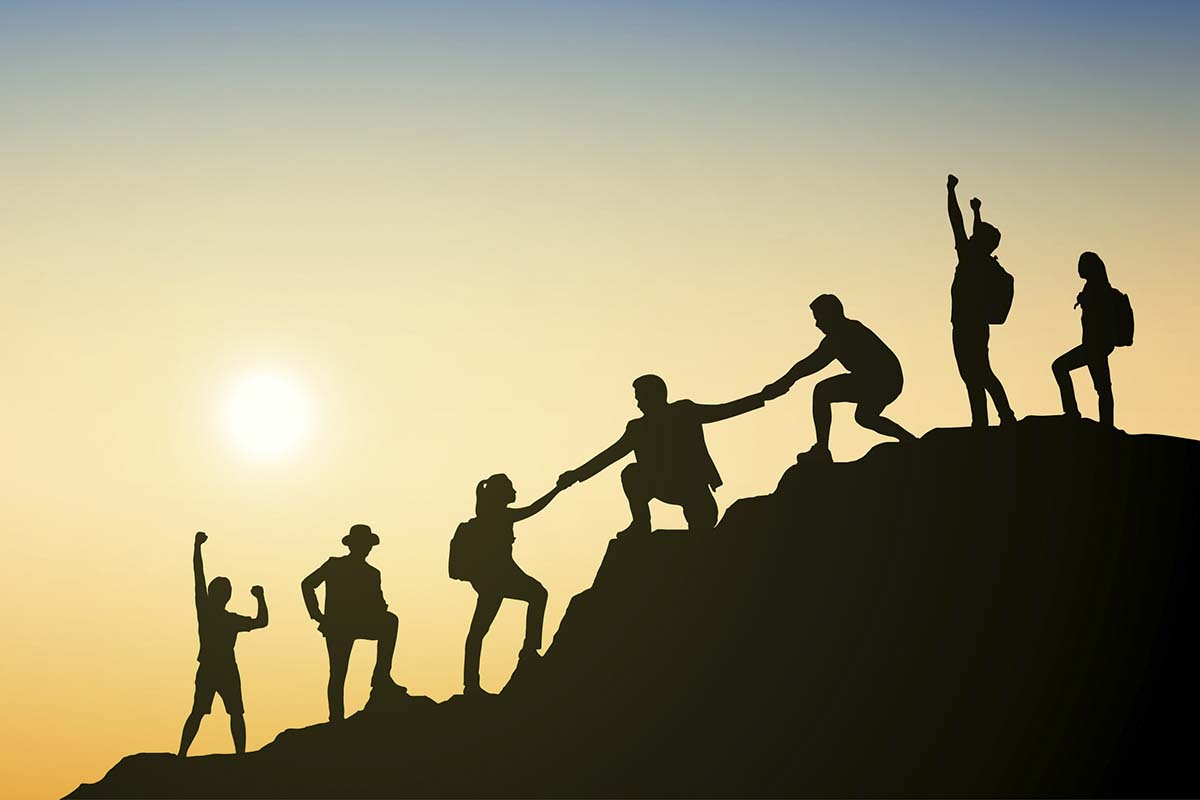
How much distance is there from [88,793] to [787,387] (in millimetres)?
11714

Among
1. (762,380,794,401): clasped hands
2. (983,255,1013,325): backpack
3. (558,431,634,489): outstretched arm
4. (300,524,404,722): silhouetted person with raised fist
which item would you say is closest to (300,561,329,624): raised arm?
(300,524,404,722): silhouetted person with raised fist

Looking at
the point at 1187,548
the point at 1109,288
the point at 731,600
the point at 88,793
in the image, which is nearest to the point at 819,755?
the point at 731,600

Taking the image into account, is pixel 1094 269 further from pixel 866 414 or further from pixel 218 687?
pixel 218 687

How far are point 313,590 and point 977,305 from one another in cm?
976

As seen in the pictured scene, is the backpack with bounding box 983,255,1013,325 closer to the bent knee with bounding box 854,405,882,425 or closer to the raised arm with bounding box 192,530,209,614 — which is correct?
the bent knee with bounding box 854,405,882,425

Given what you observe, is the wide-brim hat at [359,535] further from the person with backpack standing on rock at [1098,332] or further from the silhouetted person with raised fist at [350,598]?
the person with backpack standing on rock at [1098,332]

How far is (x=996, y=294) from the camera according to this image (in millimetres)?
19594

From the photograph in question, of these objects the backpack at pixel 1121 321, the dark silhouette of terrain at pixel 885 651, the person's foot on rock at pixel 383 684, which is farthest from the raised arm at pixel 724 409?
Answer: the person's foot on rock at pixel 383 684

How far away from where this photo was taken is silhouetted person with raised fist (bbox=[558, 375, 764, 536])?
20688 mm

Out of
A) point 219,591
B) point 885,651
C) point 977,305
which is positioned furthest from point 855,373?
point 219,591

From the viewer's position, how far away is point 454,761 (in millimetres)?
21125

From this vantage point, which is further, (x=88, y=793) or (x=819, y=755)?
(x=88, y=793)

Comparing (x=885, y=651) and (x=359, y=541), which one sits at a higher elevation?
(x=359, y=541)

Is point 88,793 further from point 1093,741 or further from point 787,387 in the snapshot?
point 1093,741
